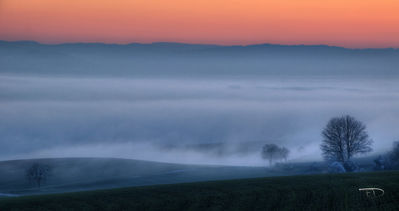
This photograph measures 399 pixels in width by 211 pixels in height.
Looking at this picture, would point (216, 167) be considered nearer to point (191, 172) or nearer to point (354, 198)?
point (191, 172)

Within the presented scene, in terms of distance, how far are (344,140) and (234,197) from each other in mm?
66385

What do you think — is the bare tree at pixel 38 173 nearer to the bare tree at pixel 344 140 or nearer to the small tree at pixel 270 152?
the small tree at pixel 270 152

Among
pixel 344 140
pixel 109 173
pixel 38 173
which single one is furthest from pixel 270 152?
pixel 38 173

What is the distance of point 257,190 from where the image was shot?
130 feet

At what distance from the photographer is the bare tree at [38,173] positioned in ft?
375

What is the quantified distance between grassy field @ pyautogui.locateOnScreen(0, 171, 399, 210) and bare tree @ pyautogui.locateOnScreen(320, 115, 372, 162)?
55.1 meters

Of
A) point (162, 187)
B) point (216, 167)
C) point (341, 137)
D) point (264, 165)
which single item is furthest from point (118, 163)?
point (162, 187)

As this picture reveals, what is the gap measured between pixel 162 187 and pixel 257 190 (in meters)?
7.47

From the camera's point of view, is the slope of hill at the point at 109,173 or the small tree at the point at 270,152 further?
the small tree at the point at 270,152

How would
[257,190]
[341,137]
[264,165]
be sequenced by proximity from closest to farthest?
1. [257,190]
2. [341,137]
3. [264,165]

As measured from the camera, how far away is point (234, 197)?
37875mm

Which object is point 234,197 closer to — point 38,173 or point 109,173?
point 109,173

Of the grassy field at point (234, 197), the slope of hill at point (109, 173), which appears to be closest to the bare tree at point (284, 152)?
the slope of hill at point (109, 173)

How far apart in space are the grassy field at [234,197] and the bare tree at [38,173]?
253 ft
